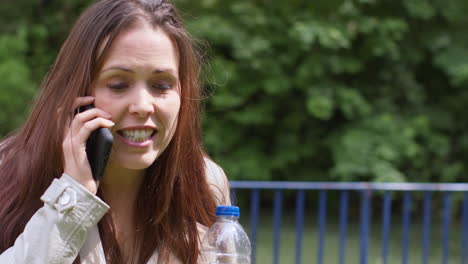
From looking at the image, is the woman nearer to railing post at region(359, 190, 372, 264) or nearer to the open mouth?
the open mouth

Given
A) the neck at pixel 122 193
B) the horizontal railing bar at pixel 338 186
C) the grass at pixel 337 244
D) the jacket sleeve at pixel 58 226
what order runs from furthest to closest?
the grass at pixel 337 244
the horizontal railing bar at pixel 338 186
the neck at pixel 122 193
the jacket sleeve at pixel 58 226

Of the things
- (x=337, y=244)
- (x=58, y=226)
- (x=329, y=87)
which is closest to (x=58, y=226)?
(x=58, y=226)

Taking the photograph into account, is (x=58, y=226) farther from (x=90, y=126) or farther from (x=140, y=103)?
(x=140, y=103)

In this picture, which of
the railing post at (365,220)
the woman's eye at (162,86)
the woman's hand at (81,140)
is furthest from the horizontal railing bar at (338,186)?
the woman's hand at (81,140)

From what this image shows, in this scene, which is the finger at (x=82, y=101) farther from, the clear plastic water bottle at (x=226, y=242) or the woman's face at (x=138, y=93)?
the clear plastic water bottle at (x=226, y=242)

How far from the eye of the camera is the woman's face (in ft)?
5.12

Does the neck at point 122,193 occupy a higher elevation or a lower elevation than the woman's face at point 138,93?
lower

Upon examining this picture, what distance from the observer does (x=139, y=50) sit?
157 cm

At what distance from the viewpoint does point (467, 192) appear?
5.12 meters

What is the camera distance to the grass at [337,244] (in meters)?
6.11

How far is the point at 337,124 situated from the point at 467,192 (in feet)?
14.0

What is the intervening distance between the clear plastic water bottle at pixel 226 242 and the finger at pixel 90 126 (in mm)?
370

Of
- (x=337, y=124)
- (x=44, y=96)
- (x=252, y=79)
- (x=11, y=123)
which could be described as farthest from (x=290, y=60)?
(x=44, y=96)

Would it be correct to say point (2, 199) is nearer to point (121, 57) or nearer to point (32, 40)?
point (121, 57)
